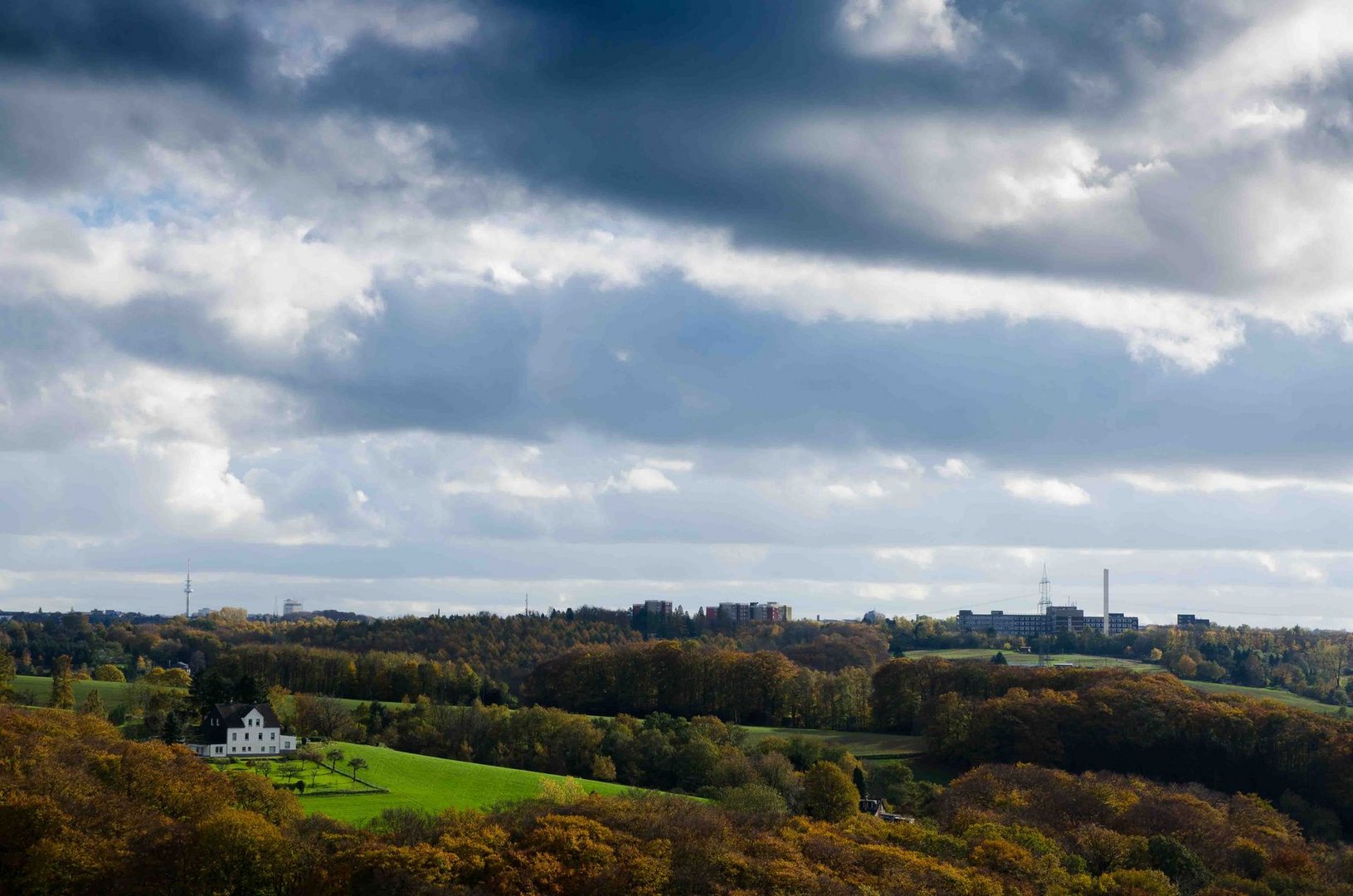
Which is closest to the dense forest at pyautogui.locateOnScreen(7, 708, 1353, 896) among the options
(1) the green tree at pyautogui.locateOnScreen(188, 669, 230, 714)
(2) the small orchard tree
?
(1) the green tree at pyautogui.locateOnScreen(188, 669, 230, 714)

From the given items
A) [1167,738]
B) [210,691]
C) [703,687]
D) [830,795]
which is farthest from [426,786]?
[703,687]

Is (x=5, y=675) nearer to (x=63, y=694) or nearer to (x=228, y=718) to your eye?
(x=63, y=694)

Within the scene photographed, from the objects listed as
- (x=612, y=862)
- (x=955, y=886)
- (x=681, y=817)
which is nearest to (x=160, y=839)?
(x=612, y=862)

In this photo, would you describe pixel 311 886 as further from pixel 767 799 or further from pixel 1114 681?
pixel 1114 681

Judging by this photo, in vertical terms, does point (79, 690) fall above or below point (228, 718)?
below

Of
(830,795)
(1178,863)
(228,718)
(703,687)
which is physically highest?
(228,718)
